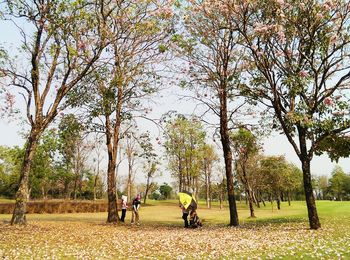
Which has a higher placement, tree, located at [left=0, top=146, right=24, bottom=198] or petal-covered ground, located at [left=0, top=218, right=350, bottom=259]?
tree, located at [left=0, top=146, right=24, bottom=198]

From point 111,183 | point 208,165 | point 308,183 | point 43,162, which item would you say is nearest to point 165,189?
point 208,165

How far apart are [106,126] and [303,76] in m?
14.6

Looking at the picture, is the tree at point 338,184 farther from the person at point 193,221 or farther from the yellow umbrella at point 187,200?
the person at point 193,221

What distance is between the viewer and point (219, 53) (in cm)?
2316

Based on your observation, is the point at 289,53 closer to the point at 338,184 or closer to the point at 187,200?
the point at 187,200

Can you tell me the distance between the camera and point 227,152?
74.9 ft

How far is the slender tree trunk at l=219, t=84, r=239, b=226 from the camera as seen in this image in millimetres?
22422

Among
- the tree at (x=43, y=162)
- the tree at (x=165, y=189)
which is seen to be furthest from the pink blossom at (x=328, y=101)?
the tree at (x=165, y=189)

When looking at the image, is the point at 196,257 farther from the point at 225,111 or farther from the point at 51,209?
the point at 51,209

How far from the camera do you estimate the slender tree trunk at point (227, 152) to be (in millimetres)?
22422

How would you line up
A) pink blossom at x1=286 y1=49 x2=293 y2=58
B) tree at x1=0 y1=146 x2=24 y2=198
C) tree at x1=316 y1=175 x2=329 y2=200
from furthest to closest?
1. tree at x1=316 y1=175 x2=329 y2=200
2. tree at x1=0 y1=146 x2=24 y2=198
3. pink blossom at x1=286 y1=49 x2=293 y2=58

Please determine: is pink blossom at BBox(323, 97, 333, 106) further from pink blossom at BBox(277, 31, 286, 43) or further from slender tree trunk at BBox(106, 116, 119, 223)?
slender tree trunk at BBox(106, 116, 119, 223)

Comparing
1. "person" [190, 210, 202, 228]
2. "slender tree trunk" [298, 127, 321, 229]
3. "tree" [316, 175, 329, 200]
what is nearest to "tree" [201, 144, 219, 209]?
"person" [190, 210, 202, 228]

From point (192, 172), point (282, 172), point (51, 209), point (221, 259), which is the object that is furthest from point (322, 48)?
point (192, 172)
